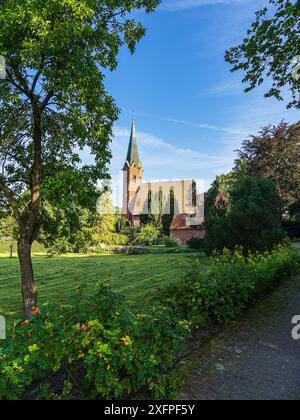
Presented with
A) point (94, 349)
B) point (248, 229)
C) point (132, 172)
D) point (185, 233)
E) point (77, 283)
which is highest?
point (132, 172)

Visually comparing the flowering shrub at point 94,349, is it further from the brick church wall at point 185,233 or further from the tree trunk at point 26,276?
the brick church wall at point 185,233

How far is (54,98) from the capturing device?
677 cm

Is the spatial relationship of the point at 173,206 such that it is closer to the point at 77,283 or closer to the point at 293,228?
the point at 293,228

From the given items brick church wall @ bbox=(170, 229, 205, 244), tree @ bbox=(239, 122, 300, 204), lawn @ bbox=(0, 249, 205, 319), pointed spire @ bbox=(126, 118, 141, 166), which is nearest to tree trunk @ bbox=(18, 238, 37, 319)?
lawn @ bbox=(0, 249, 205, 319)

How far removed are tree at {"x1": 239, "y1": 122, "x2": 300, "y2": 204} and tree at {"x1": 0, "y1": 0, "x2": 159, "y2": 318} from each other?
2632 cm

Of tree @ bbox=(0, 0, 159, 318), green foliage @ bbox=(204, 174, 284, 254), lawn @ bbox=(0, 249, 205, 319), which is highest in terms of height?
tree @ bbox=(0, 0, 159, 318)

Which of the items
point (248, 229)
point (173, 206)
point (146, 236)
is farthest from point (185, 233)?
point (248, 229)

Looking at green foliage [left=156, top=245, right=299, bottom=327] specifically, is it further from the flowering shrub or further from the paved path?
the flowering shrub

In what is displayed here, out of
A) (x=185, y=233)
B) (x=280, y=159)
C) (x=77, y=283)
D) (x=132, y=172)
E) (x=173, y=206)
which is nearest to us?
(x=77, y=283)

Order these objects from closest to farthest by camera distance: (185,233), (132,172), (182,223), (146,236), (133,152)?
(146,236)
(185,233)
(182,223)
(132,172)
(133,152)

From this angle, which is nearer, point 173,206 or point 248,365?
point 248,365

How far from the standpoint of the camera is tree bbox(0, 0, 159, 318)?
199 inches

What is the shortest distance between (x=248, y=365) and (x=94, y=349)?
103 inches
